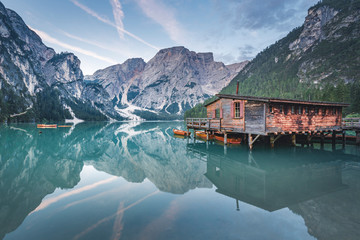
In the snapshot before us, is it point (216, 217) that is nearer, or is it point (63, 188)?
point (216, 217)

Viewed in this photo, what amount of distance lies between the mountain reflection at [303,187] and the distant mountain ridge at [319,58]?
79439mm

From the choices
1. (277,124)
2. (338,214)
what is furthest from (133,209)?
(277,124)

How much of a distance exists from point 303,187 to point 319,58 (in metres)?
182

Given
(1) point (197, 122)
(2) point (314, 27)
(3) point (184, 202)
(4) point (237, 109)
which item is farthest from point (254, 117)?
(2) point (314, 27)

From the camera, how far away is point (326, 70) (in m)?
135

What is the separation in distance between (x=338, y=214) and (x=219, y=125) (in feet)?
70.5

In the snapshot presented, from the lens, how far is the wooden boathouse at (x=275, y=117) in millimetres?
23109

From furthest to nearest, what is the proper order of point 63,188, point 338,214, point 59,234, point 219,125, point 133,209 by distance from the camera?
point 219,125, point 63,188, point 133,209, point 338,214, point 59,234

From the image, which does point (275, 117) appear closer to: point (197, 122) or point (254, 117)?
point (254, 117)

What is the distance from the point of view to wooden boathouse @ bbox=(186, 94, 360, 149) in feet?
75.8

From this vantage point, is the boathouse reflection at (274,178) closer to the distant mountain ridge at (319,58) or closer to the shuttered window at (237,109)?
the shuttered window at (237,109)

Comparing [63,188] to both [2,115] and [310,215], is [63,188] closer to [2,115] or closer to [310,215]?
[310,215]

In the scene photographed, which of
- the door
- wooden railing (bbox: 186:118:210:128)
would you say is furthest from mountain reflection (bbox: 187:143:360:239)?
wooden railing (bbox: 186:118:210:128)

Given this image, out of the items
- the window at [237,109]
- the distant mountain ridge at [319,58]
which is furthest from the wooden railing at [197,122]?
the distant mountain ridge at [319,58]
